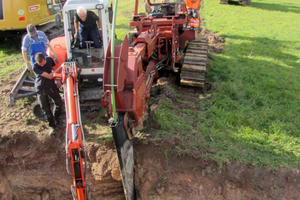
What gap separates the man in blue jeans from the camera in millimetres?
5172

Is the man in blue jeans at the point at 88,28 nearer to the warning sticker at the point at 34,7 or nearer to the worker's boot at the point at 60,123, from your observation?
the worker's boot at the point at 60,123

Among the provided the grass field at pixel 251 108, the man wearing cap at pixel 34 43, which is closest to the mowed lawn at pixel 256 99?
the grass field at pixel 251 108

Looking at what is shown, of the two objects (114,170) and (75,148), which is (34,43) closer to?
(114,170)

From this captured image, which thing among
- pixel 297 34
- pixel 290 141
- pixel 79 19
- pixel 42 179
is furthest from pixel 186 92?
pixel 297 34

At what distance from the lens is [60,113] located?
5.30m

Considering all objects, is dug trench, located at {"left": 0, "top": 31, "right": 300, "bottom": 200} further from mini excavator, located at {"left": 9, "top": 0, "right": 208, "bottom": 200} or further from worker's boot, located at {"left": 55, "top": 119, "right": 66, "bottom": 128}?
mini excavator, located at {"left": 9, "top": 0, "right": 208, "bottom": 200}

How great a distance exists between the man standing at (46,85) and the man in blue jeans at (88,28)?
945 mm

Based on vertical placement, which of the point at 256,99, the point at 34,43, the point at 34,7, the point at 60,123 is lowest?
the point at 60,123

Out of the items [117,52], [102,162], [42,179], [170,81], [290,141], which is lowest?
[42,179]

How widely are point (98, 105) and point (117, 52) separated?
258 cm

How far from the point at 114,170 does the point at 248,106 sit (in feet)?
12.3

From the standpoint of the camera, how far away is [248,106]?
601 centimetres

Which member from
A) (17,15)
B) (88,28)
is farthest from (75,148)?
(17,15)

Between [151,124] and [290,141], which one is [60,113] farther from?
[290,141]
